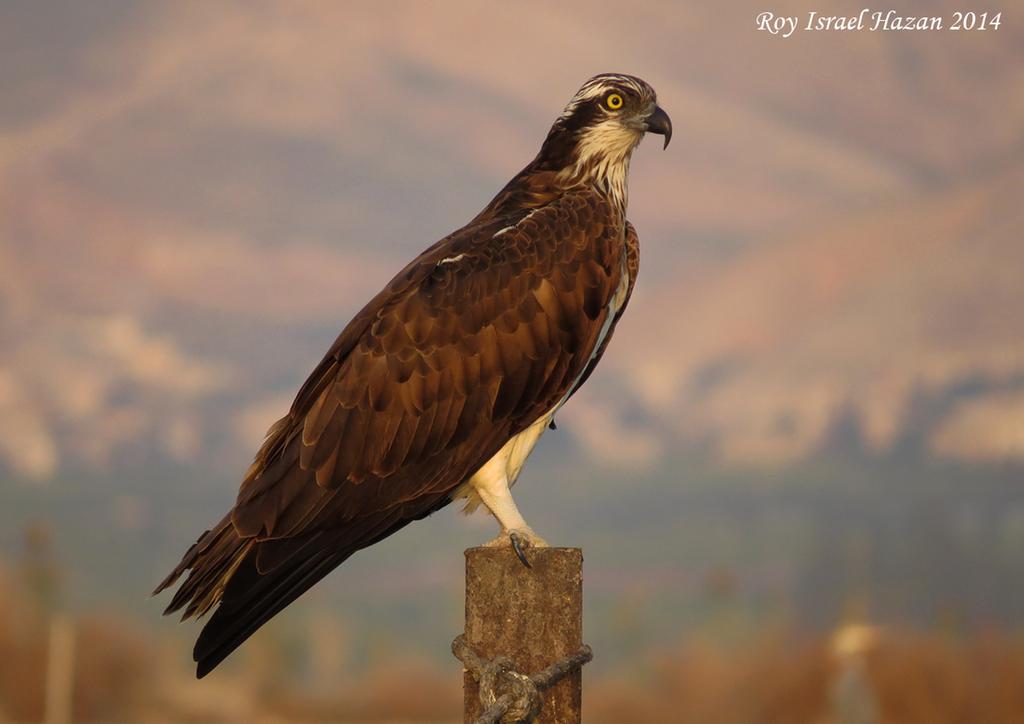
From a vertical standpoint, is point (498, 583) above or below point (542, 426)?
below

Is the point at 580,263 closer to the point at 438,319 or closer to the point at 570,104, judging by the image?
the point at 438,319

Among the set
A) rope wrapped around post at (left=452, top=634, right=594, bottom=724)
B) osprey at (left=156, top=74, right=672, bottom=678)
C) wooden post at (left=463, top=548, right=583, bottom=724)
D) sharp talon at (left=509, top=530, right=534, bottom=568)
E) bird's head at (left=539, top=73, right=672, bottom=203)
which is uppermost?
bird's head at (left=539, top=73, right=672, bottom=203)

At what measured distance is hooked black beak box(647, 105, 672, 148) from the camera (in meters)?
7.99

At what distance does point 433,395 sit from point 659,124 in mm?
2374

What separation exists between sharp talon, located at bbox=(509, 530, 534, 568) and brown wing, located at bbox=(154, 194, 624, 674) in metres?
0.82

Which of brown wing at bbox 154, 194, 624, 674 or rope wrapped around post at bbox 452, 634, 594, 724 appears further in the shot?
brown wing at bbox 154, 194, 624, 674

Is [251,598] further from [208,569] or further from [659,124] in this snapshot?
[659,124]

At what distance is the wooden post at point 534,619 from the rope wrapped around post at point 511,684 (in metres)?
0.05

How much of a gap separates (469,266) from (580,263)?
0.59 metres

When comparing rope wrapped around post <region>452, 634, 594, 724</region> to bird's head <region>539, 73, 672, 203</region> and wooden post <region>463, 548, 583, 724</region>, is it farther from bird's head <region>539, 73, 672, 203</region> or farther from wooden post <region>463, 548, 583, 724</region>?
bird's head <region>539, 73, 672, 203</region>

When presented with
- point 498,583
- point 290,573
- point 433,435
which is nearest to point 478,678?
point 498,583

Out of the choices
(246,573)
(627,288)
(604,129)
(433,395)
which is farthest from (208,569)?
(604,129)

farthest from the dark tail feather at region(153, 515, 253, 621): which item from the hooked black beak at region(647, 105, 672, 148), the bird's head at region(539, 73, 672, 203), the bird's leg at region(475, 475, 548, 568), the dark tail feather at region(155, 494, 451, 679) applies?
the hooked black beak at region(647, 105, 672, 148)

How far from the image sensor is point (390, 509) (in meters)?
6.65
